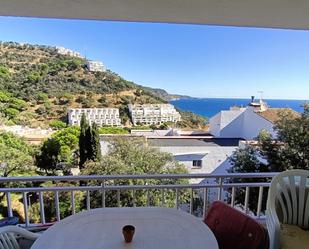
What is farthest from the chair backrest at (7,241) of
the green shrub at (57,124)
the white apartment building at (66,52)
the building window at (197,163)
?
the white apartment building at (66,52)

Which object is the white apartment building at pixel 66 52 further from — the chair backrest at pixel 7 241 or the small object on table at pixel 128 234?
the small object on table at pixel 128 234

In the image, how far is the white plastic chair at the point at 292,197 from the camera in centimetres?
219

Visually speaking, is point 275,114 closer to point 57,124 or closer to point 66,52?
point 57,124

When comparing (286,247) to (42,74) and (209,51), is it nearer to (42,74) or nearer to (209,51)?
(42,74)

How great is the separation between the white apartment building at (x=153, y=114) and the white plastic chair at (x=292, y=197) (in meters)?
7.81

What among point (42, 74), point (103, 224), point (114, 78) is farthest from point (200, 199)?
point (42, 74)

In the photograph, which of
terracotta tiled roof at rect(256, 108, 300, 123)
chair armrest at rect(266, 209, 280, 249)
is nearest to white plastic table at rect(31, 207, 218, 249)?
chair armrest at rect(266, 209, 280, 249)

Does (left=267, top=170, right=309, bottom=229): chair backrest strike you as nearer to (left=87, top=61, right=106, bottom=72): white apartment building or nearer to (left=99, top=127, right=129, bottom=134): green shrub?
(left=99, top=127, right=129, bottom=134): green shrub

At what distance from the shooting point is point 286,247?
187 centimetres

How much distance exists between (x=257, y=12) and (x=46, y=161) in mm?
8319

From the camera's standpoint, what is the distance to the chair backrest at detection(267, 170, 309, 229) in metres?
2.20

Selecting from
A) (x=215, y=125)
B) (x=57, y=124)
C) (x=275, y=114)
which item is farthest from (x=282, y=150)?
(x=57, y=124)

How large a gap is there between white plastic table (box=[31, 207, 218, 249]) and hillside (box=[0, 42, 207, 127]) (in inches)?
313

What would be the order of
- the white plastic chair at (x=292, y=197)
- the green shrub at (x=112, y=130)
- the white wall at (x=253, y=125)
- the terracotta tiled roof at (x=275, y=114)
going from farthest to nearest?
the green shrub at (x=112, y=130) → the white wall at (x=253, y=125) → the terracotta tiled roof at (x=275, y=114) → the white plastic chair at (x=292, y=197)
